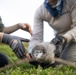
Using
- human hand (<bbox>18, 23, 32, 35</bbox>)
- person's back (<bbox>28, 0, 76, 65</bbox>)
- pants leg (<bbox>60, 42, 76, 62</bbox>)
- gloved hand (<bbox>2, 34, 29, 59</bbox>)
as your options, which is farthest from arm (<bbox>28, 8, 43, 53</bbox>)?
gloved hand (<bbox>2, 34, 29, 59</bbox>)

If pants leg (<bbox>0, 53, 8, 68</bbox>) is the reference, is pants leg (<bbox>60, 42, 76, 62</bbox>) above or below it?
above

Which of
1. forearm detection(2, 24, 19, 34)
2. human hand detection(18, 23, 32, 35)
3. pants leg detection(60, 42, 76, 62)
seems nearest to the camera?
human hand detection(18, 23, 32, 35)

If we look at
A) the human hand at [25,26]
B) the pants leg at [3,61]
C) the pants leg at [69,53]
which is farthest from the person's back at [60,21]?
the pants leg at [3,61]

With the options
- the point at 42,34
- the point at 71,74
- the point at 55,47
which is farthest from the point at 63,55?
the point at 71,74

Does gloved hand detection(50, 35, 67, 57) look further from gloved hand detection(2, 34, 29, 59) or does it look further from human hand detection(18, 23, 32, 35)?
human hand detection(18, 23, 32, 35)

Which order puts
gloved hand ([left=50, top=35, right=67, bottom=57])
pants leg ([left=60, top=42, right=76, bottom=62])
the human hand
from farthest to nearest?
pants leg ([left=60, top=42, right=76, bottom=62]), the human hand, gloved hand ([left=50, top=35, right=67, bottom=57])

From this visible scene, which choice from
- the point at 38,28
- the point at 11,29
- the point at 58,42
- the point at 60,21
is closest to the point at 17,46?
the point at 58,42

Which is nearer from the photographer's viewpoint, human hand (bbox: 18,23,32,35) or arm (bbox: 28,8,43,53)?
human hand (bbox: 18,23,32,35)

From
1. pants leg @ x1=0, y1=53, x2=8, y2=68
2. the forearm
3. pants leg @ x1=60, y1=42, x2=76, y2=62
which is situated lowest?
pants leg @ x1=0, y1=53, x2=8, y2=68

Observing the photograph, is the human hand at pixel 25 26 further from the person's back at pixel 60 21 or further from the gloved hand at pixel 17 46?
the gloved hand at pixel 17 46

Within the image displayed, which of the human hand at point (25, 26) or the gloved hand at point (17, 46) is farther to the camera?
the human hand at point (25, 26)

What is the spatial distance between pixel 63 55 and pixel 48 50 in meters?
0.91

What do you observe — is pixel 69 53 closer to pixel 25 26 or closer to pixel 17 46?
pixel 25 26

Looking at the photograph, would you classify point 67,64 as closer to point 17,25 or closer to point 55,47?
point 55,47
